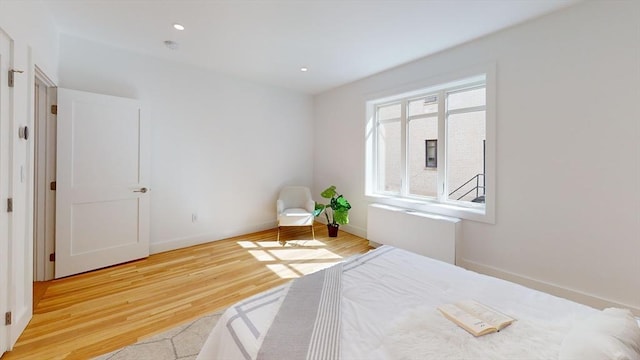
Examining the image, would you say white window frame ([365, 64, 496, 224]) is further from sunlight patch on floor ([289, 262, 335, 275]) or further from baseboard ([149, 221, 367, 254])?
sunlight patch on floor ([289, 262, 335, 275])

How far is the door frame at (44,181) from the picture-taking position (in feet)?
8.85

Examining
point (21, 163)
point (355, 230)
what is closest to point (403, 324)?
point (21, 163)

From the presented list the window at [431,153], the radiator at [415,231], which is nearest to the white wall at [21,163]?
the radiator at [415,231]

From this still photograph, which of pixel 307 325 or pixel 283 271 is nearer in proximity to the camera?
pixel 307 325

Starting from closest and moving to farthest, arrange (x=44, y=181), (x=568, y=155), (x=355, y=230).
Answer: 1. (x=568, y=155)
2. (x=44, y=181)
3. (x=355, y=230)

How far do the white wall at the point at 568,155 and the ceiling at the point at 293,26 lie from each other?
1.02 feet

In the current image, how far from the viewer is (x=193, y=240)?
385cm

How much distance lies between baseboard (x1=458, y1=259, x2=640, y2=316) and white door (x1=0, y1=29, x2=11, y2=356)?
401 centimetres

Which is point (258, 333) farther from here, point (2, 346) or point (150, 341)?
point (2, 346)

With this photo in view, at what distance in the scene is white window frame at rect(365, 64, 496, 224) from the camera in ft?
9.12

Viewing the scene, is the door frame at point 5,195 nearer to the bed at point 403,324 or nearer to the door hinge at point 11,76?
the door hinge at point 11,76

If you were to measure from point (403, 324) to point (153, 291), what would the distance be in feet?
8.23

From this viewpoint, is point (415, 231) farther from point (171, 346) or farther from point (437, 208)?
point (171, 346)

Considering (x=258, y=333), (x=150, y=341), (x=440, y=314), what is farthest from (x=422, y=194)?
(x=150, y=341)
